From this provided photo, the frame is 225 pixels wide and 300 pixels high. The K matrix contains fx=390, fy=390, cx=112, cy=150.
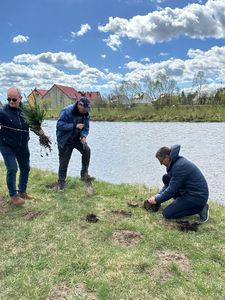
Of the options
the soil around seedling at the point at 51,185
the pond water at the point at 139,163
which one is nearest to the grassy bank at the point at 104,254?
the soil around seedling at the point at 51,185

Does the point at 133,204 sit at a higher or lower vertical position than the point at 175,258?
higher

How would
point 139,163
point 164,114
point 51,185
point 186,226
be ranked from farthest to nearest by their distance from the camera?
point 164,114 → point 139,163 → point 51,185 → point 186,226

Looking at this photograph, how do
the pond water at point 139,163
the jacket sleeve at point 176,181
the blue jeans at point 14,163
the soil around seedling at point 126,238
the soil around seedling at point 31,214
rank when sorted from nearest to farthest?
1. the soil around seedling at point 126,238
2. the jacket sleeve at point 176,181
3. the soil around seedling at point 31,214
4. the blue jeans at point 14,163
5. the pond water at point 139,163

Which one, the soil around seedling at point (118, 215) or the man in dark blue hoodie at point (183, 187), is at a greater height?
the man in dark blue hoodie at point (183, 187)

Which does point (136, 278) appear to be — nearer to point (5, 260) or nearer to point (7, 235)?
point (5, 260)

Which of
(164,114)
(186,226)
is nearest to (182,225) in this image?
(186,226)

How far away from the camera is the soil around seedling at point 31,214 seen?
7.29 m

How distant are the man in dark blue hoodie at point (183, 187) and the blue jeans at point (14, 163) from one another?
9.50 feet

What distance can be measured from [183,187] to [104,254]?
2254 millimetres

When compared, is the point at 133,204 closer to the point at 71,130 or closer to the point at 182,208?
the point at 182,208

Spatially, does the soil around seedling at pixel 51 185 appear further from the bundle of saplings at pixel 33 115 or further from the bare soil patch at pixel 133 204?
the bare soil patch at pixel 133 204

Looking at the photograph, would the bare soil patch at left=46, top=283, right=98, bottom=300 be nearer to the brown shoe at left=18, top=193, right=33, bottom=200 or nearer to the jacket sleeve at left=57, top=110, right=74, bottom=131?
the brown shoe at left=18, top=193, right=33, bottom=200

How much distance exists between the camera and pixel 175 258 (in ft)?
18.1

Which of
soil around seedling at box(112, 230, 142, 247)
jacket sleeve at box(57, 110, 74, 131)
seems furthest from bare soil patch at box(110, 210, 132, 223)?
jacket sleeve at box(57, 110, 74, 131)
